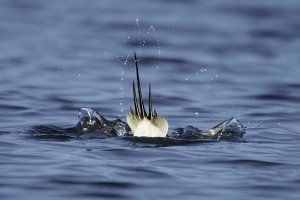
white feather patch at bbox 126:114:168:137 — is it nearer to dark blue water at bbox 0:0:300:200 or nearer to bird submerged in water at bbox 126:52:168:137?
bird submerged in water at bbox 126:52:168:137

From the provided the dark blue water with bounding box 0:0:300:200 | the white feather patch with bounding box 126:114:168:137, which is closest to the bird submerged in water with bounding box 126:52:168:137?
the white feather patch with bounding box 126:114:168:137

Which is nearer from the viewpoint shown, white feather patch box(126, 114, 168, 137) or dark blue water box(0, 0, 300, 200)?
dark blue water box(0, 0, 300, 200)

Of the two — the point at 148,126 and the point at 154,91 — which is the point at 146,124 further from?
the point at 154,91

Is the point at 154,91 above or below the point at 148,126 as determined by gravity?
above

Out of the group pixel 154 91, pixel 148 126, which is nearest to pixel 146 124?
pixel 148 126

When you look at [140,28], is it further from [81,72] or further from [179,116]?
[179,116]

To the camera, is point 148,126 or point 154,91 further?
point 154,91

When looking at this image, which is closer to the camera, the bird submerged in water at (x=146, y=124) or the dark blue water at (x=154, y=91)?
the dark blue water at (x=154, y=91)

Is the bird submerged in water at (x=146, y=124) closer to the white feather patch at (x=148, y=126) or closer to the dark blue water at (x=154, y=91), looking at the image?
the white feather patch at (x=148, y=126)

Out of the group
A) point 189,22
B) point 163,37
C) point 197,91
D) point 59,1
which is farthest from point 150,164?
point 59,1

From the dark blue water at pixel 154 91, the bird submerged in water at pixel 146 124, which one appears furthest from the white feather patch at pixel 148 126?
the dark blue water at pixel 154 91
